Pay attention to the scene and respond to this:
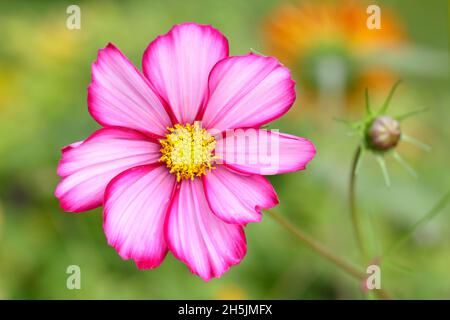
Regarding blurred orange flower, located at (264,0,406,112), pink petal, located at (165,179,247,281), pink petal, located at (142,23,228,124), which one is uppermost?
blurred orange flower, located at (264,0,406,112)

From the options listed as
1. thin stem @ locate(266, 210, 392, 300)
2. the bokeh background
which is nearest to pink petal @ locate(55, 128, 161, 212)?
thin stem @ locate(266, 210, 392, 300)

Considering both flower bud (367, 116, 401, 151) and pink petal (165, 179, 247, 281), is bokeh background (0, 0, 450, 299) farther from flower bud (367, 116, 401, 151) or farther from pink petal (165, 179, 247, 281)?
pink petal (165, 179, 247, 281)

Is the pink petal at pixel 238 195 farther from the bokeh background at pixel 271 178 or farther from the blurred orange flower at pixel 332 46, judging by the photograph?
the blurred orange flower at pixel 332 46

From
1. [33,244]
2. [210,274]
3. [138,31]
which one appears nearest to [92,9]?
[138,31]

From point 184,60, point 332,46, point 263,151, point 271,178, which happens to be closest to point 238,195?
point 263,151

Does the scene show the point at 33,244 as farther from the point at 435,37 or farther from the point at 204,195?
the point at 435,37

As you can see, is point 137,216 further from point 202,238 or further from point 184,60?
point 184,60
